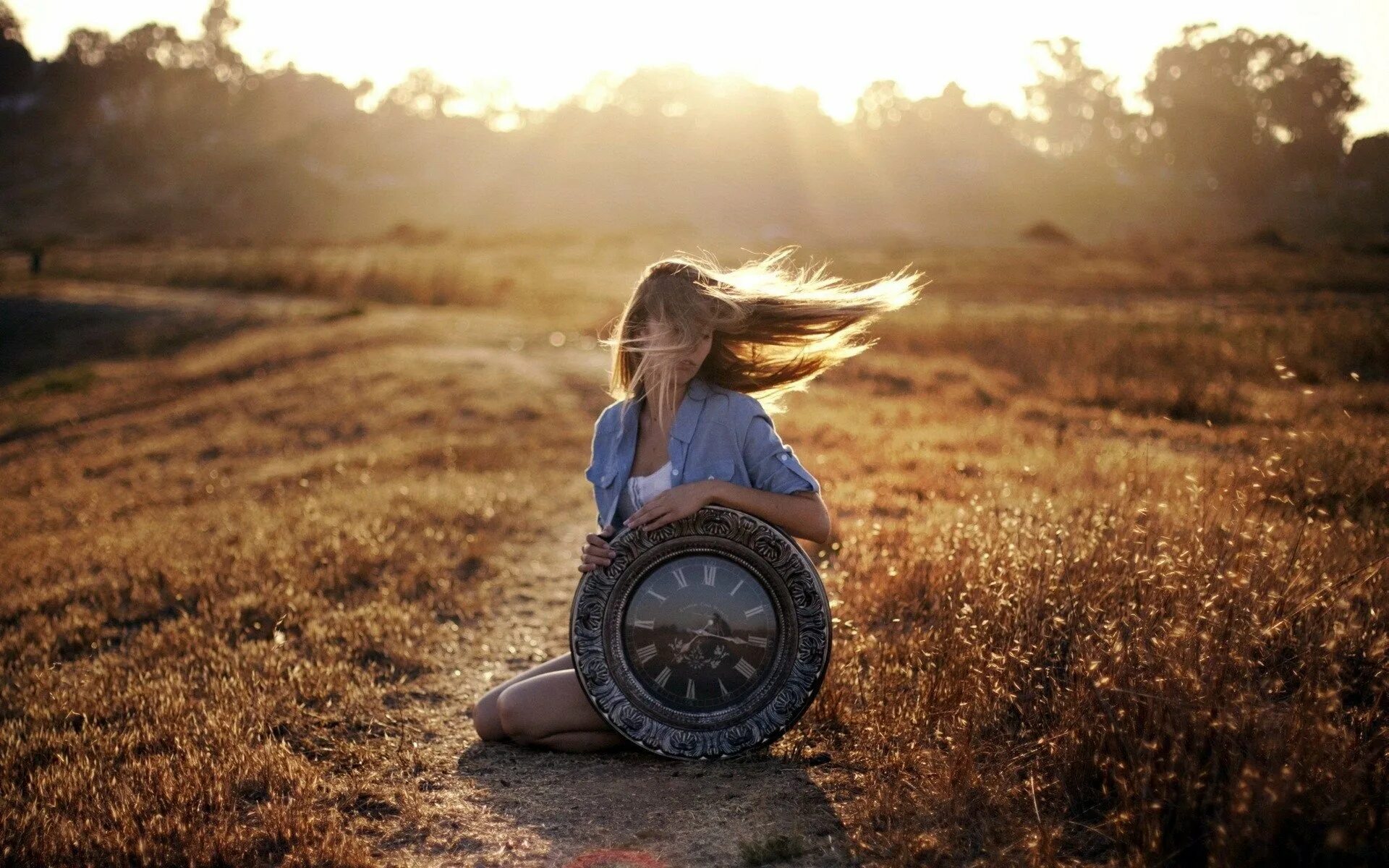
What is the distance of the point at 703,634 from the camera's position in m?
3.85

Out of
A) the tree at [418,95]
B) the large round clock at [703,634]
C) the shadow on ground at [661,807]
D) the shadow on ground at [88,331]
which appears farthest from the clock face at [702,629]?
the tree at [418,95]

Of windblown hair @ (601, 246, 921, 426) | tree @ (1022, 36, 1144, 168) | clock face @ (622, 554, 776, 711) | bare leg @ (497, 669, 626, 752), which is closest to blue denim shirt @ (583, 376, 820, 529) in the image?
windblown hair @ (601, 246, 921, 426)

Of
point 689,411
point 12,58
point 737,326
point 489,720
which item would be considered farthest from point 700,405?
point 12,58

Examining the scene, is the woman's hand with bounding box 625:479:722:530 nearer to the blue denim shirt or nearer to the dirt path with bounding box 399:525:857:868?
the blue denim shirt

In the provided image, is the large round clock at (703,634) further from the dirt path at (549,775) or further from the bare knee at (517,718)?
the bare knee at (517,718)

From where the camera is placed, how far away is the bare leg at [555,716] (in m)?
4.21

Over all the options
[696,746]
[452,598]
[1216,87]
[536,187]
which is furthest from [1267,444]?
[536,187]

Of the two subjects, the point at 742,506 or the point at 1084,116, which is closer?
the point at 742,506

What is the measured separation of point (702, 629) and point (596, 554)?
1.69 ft

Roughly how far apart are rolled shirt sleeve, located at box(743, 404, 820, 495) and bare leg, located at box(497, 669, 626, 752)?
1.19m

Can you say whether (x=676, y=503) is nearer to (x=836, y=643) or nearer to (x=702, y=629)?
(x=702, y=629)

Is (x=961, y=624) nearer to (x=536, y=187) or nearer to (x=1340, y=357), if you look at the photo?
(x=1340, y=357)

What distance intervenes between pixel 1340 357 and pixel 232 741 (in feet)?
54.8

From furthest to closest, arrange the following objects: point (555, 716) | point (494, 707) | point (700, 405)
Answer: point (494, 707) < point (555, 716) < point (700, 405)
